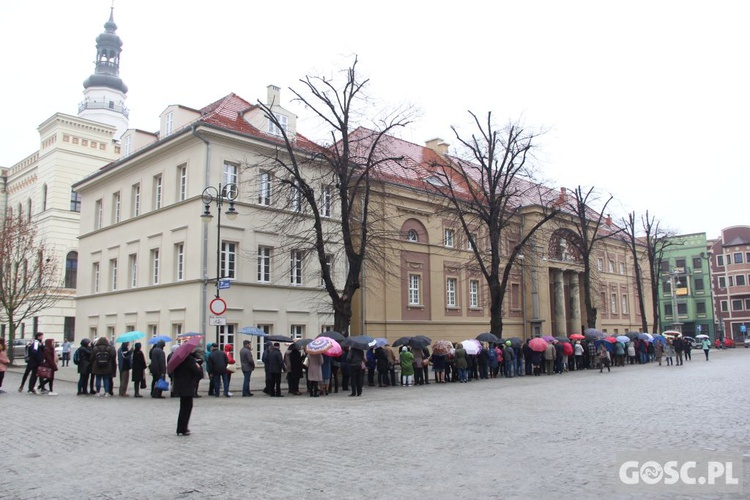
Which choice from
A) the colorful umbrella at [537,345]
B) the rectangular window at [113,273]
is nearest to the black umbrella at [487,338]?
the colorful umbrella at [537,345]

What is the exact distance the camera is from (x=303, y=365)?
2150 centimetres

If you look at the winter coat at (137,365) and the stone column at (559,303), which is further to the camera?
the stone column at (559,303)

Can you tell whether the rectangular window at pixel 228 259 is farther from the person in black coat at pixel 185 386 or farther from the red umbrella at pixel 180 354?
the red umbrella at pixel 180 354

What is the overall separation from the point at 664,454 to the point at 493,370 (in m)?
20.1

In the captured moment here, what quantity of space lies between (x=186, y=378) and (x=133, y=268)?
26307 millimetres

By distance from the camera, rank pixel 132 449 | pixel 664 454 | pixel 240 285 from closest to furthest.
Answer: pixel 664 454 → pixel 132 449 → pixel 240 285

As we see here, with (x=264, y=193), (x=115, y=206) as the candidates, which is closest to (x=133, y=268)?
(x=115, y=206)

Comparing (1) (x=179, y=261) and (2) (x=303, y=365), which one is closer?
(2) (x=303, y=365)

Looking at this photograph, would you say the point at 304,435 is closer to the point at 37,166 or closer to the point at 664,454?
the point at 664,454

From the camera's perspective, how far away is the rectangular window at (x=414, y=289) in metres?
39.7

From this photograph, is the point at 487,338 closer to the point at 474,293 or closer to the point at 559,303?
the point at 474,293

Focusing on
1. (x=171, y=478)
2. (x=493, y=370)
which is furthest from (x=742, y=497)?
(x=493, y=370)

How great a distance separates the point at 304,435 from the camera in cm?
1107

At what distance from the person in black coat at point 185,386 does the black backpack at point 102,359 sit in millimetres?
9469
